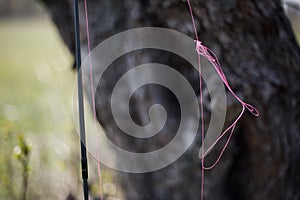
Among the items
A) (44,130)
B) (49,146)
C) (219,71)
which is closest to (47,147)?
(49,146)

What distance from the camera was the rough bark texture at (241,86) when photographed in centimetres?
189

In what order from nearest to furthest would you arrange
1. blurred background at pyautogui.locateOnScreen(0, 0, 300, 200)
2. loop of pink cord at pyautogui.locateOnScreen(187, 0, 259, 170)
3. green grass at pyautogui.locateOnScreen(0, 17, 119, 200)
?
loop of pink cord at pyautogui.locateOnScreen(187, 0, 259, 170)
blurred background at pyautogui.locateOnScreen(0, 0, 300, 200)
green grass at pyautogui.locateOnScreen(0, 17, 119, 200)

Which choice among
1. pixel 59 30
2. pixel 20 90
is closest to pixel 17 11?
pixel 20 90

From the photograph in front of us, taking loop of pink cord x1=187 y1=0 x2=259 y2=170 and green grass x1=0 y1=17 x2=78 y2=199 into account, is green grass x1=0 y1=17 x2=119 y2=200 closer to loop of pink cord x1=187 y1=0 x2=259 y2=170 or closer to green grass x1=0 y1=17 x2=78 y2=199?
green grass x1=0 y1=17 x2=78 y2=199

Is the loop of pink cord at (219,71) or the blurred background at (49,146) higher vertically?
the loop of pink cord at (219,71)

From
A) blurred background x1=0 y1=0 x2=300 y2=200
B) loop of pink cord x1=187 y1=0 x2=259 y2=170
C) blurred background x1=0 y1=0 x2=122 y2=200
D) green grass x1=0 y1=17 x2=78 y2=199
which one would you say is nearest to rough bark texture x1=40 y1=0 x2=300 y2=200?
loop of pink cord x1=187 y1=0 x2=259 y2=170

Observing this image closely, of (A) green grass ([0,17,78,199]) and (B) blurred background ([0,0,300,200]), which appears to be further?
(A) green grass ([0,17,78,199])

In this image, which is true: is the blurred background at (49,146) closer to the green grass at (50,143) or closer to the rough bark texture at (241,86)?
the green grass at (50,143)

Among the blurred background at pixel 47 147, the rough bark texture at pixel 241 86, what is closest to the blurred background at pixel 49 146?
the blurred background at pixel 47 147

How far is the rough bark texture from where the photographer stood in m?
1.89

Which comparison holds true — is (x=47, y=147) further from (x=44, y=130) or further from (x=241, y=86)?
(x=241, y=86)

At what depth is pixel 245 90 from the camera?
6.08ft

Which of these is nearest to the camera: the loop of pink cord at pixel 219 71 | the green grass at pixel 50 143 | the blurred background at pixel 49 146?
the loop of pink cord at pixel 219 71

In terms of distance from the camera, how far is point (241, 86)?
186 centimetres
